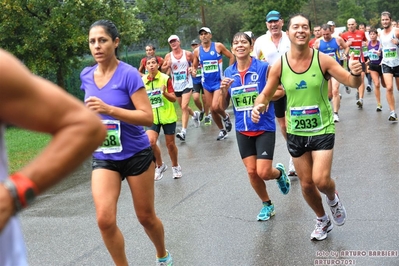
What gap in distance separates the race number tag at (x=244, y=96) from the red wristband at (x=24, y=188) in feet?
17.4

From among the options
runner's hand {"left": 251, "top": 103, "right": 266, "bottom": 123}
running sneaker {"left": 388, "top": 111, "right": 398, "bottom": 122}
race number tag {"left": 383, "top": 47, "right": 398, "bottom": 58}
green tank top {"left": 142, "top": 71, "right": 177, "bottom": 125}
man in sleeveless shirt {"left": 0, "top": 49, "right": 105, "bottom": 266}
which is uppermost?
man in sleeveless shirt {"left": 0, "top": 49, "right": 105, "bottom": 266}

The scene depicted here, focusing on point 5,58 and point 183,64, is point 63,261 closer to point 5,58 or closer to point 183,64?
point 5,58

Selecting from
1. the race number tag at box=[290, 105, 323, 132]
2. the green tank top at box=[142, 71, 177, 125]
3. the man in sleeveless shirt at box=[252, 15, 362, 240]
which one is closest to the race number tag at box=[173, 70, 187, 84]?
the green tank top at box=[142, 71, 177, 125]

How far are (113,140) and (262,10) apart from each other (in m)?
37.1

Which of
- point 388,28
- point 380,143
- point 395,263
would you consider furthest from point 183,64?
point 395,263

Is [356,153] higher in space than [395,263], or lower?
lower

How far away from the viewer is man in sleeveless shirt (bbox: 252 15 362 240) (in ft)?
18.5

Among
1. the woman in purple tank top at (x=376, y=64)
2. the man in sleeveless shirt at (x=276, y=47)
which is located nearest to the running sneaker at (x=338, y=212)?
the man in sleeveless shirt at (x=276, y=47)

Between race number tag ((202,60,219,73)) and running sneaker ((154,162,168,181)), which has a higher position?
race number tag ((202,60,219,73))

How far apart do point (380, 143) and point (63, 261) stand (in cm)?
629

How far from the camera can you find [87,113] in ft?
6.23

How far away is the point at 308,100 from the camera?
576 centimetres

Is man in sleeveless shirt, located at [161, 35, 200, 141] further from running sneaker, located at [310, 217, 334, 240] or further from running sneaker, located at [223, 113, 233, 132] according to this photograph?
running sneaker, located at [310, 217, 334, 240]

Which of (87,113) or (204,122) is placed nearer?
(87,113)
